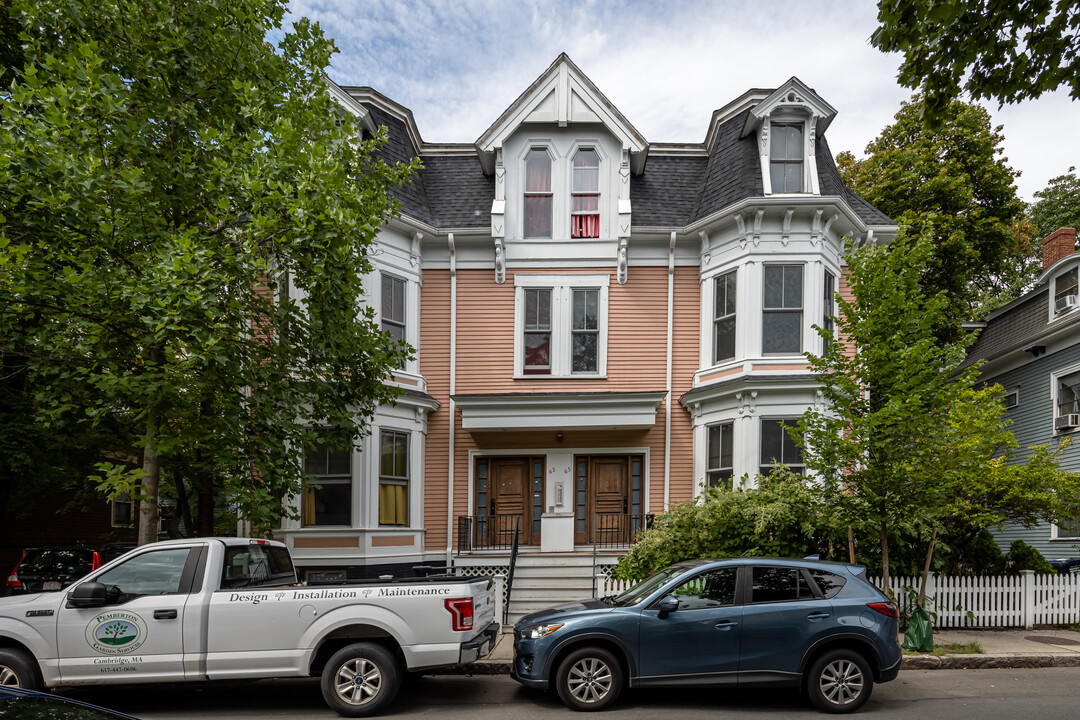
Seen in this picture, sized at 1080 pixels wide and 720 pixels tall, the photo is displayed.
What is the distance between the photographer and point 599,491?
51.9ft

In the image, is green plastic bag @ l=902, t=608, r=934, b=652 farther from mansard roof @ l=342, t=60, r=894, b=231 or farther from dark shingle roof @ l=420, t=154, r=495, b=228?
dark shingle roof @ l=420, t=154, r=495, b=228

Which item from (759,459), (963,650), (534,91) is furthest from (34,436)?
(963,650)

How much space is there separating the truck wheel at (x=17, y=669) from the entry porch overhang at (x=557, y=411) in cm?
857

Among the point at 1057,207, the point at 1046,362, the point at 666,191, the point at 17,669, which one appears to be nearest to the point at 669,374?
the point at 666,191

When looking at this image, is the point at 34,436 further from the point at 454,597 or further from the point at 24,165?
the point at 454,597

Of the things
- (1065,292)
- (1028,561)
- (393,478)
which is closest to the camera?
(1028,561)

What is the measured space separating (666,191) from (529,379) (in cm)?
567

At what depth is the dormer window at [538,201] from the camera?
16203 millimetres

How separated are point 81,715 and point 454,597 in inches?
176

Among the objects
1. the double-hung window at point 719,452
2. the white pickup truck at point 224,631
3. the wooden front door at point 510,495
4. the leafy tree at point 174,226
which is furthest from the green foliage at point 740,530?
the leafy tree at point 174,226

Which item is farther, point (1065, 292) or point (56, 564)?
point (1065, 292)

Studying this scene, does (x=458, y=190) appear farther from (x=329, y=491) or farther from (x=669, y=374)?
(x=329, y=491)

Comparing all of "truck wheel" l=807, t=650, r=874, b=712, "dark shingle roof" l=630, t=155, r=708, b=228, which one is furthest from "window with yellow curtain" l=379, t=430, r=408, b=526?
"truck wheel" l=807, t=650, r=874, b=712

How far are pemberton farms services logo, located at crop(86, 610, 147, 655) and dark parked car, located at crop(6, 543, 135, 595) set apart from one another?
171 inches
